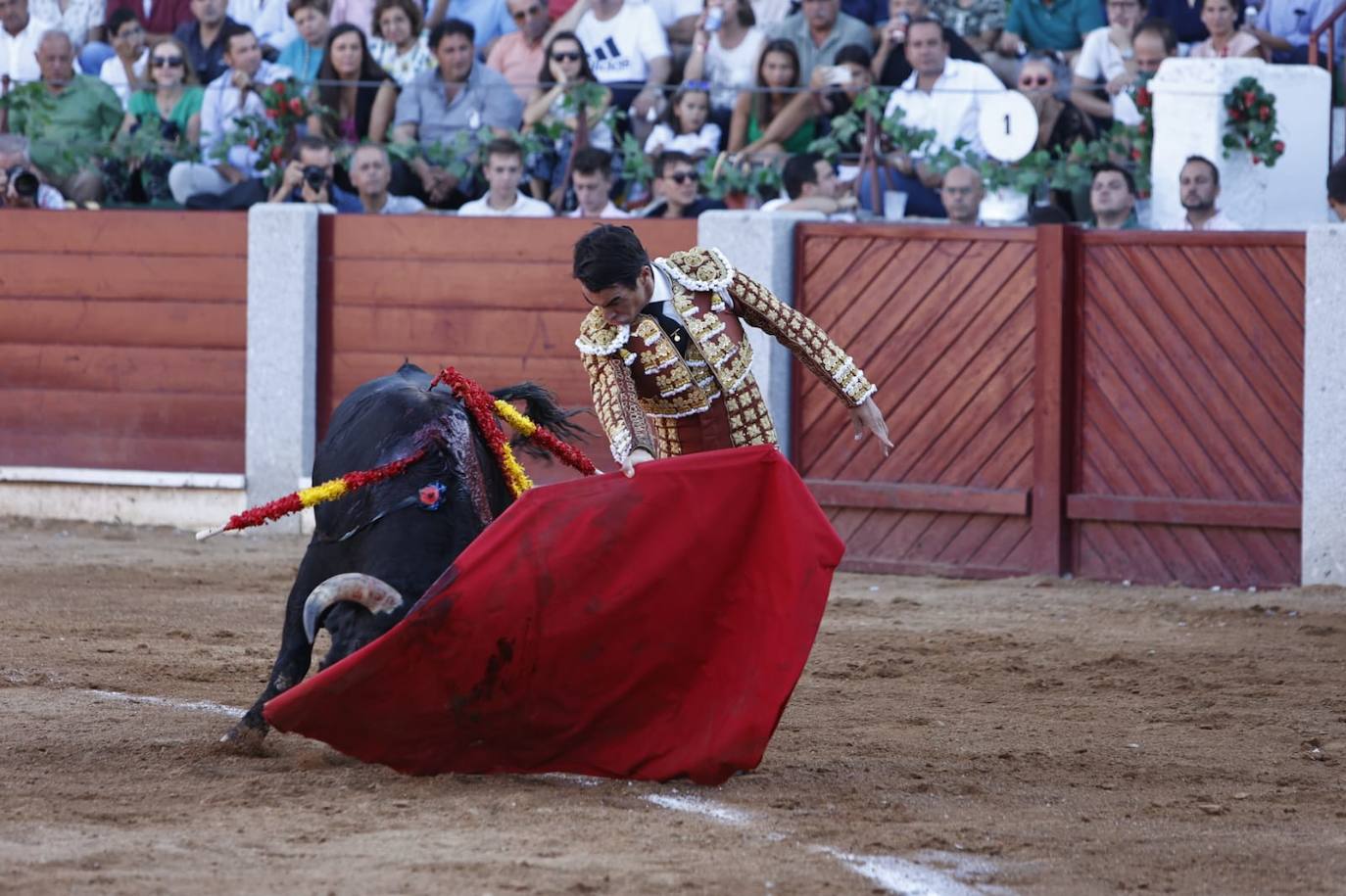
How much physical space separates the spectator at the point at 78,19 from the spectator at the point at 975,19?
3.98 meters

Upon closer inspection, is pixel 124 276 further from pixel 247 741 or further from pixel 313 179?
pixel 247 741

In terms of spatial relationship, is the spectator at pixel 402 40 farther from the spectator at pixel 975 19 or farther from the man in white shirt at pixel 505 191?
the spectator at pixel 975 19

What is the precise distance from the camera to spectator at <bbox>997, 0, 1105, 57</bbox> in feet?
26.1

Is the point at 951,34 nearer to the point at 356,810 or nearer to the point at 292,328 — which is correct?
the point at 292,328

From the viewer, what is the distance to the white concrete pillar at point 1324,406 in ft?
21.4

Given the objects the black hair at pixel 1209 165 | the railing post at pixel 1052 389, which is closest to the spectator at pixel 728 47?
the railing post at pixel 1052 389

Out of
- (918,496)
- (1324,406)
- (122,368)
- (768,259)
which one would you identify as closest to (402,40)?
(122,368)

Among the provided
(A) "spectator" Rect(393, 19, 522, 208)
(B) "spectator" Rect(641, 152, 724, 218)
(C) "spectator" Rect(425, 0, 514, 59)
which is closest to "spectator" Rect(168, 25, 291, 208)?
(A) "spectator" Rect(393, 19, 522, 208)

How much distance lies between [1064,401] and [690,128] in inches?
75.6

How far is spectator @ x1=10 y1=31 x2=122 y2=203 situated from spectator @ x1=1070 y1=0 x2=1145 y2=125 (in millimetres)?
3925

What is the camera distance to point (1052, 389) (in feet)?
22.8

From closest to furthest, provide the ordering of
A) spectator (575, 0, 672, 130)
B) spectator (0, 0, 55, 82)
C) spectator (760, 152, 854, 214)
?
spectator (760, 152, 854, 214), spectator (575, 0, 672, 130), spectator (0, 0, 55, 82)

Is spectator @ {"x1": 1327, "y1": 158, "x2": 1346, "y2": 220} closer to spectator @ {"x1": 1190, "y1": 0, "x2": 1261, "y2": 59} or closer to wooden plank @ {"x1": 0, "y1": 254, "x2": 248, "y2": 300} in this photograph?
spectator @ {"x1": 1190, "y1": 0, "x2": 1261, "y2": 59}

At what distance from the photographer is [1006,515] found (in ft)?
23.2
